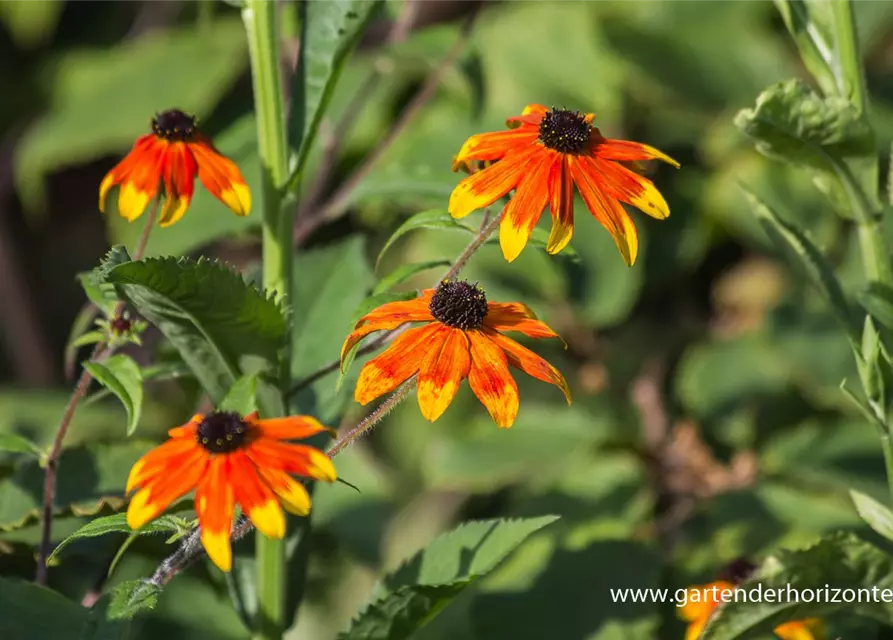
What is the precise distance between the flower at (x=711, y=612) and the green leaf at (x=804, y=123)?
34cm

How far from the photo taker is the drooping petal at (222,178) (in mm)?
712

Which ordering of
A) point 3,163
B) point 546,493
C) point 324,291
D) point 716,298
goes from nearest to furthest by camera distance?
point 324,291 → point 546,493 → point 716,298 → point 3,163

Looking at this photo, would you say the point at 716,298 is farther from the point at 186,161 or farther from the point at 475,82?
the point at 186,161

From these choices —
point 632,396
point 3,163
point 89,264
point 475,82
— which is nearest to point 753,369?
point 632,396

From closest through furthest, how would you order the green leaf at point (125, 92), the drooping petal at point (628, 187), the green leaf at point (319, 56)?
the drooping petal at point (628, 187) → the green leaf at point (319, 56) → the green leaf at point (125, 92)

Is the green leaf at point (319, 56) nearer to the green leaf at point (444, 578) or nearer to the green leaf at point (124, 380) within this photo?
the green leaf at point (124, 380)

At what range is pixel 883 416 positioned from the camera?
77 cm

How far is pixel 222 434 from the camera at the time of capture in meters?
0.59

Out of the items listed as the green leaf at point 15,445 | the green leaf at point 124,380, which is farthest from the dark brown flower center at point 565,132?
the green leaf at point 15,445

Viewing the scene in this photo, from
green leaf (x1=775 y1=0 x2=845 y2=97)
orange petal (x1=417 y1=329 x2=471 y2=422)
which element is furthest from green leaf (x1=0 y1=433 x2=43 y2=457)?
green leaf (x1=775 y1=0 x2=845 y2=97)

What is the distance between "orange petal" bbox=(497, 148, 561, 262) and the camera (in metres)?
0.64

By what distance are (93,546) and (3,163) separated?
1.48 meters

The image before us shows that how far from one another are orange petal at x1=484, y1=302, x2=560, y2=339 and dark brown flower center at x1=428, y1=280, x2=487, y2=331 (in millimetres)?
17

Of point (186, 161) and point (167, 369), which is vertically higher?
point (186, 161)
